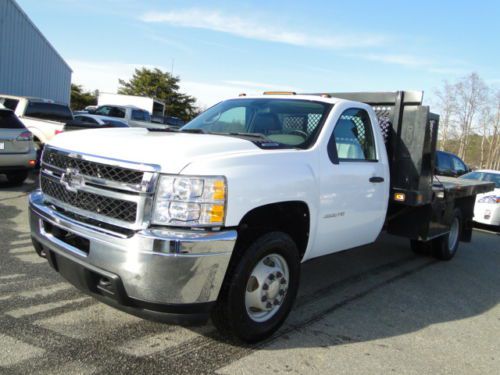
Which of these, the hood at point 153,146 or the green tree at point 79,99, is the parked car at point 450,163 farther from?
the green tree at point 79,99

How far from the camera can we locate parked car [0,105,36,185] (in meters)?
9.01

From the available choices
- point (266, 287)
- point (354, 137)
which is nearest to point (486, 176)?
point (354, 137)

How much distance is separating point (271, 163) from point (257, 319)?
117 centimetres

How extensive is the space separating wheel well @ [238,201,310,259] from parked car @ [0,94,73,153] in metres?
8.99

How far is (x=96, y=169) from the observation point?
10.2 feet

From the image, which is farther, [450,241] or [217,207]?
[450,241]

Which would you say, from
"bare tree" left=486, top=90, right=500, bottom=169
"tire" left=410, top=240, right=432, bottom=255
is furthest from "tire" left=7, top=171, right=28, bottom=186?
"bare tree" left=486, top=90, right=500, bottom=169

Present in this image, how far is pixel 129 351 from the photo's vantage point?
10.5 ft

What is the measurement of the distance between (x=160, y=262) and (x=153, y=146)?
788mm

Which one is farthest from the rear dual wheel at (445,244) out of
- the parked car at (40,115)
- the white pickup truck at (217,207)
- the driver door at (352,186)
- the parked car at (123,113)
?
the parked car at (123,113)

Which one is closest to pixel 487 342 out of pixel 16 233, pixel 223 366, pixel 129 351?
pixel 223 366

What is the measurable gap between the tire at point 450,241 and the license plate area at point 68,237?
17.5 ft

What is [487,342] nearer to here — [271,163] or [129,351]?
[271,163]

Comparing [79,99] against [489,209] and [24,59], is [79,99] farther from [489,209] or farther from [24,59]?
[489,209]
